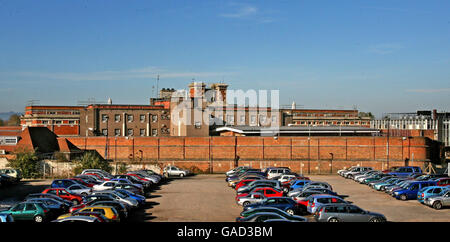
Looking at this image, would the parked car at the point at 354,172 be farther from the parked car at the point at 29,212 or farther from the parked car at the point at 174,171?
the parked car at the point at 29,212

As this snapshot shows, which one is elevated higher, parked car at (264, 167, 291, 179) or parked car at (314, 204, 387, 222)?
parked car at (314, 204, 387, 222)

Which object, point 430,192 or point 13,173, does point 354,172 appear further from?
point 13,173

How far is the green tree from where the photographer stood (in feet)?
154

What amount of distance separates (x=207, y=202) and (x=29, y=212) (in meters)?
11.4

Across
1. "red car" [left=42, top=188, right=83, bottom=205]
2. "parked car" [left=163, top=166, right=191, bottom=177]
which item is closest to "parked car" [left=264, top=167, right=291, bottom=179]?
"parked car" [left=163, top=166, right=191, bottom=177]

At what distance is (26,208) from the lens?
24.2 meters

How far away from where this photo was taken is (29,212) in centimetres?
2403

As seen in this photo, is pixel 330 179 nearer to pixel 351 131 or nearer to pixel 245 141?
pixel 245 141

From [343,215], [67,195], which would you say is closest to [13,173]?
[67,195]

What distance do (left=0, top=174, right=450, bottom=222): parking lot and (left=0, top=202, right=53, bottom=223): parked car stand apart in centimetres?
448

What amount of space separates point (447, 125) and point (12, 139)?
199ft

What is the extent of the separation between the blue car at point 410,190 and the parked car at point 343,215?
10672 millimetres

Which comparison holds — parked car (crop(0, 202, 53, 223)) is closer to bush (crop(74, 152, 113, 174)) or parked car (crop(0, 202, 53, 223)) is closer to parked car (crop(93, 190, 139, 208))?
parked car (crop(93, 190, 139, 208))
